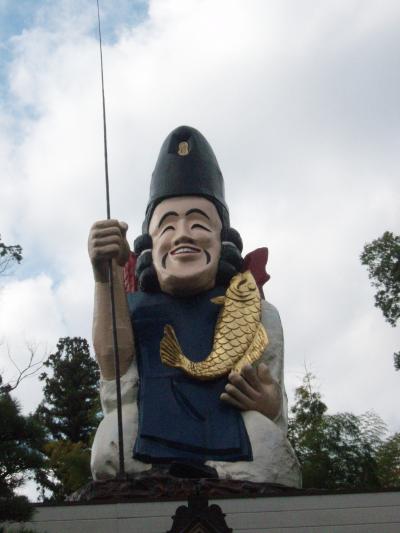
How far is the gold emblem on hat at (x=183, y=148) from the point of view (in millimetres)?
10185

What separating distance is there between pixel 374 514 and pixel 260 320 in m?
2.78

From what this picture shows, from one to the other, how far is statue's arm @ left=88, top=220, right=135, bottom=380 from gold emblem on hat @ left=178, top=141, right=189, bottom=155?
1.78 m

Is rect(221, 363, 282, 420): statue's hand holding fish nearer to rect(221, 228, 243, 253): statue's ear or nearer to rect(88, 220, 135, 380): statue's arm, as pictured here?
rect(88, 220, 135, 380): statue's arm

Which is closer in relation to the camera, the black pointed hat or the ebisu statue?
the ebisu statue

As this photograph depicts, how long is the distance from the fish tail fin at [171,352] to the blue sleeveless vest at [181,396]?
0.09 metres

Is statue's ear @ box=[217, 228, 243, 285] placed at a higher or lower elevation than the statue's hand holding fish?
higher

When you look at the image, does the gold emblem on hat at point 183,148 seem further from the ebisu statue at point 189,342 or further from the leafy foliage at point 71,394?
the leafy foliage at point 71,394

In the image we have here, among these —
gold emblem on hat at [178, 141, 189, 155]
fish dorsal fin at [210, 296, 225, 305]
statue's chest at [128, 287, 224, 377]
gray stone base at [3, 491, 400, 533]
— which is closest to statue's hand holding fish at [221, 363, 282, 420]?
statue's chest at [128, 287, 224, 377]

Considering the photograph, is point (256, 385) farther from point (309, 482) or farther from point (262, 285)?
point (309, 482)

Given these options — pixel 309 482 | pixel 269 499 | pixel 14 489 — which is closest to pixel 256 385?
pixel 269 499

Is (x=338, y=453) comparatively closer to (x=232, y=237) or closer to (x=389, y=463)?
(x=389, y=463)

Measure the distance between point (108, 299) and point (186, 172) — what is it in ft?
7.06

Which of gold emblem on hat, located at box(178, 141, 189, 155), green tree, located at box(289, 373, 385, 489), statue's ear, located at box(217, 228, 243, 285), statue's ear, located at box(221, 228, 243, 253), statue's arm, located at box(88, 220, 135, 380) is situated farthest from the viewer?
green tree, located at box(289, 373, 385, 489)

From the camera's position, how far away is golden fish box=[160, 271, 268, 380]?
27.9ft
